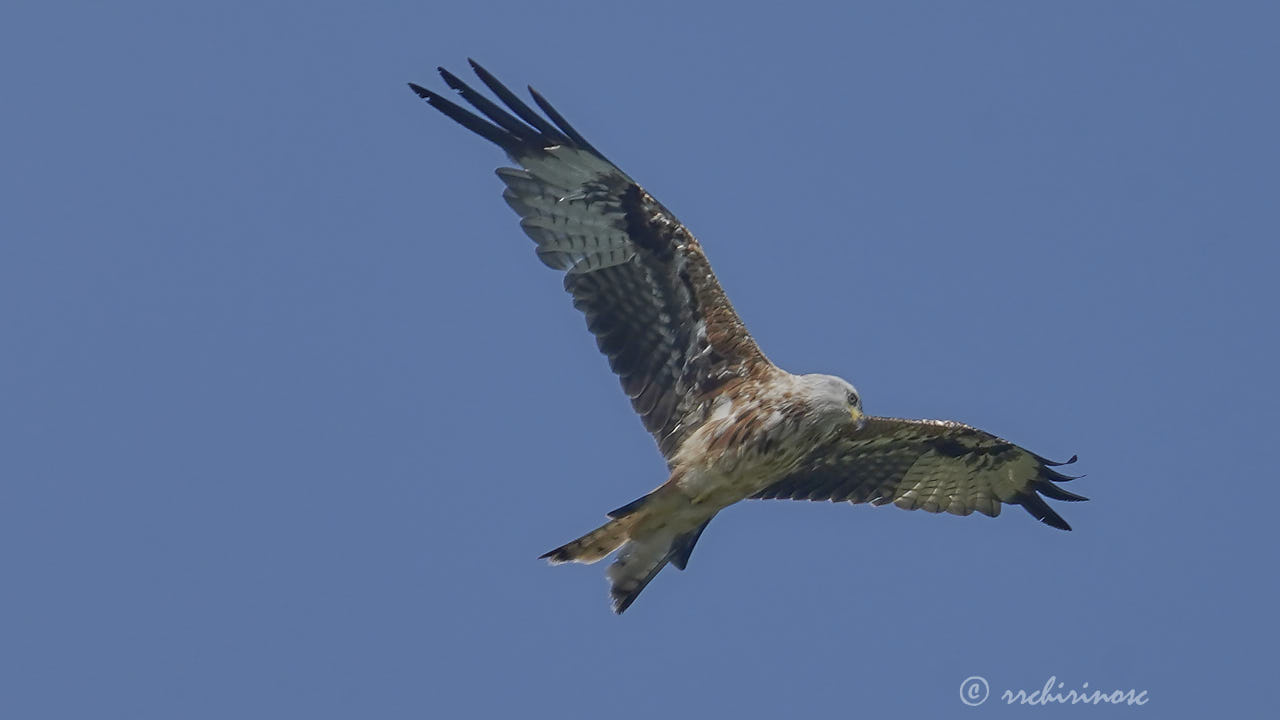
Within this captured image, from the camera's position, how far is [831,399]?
40.6 feet

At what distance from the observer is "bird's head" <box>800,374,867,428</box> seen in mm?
12383

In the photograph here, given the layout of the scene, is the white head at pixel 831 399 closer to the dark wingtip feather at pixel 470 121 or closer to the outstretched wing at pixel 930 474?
the outstretched wing at pixel 930 474

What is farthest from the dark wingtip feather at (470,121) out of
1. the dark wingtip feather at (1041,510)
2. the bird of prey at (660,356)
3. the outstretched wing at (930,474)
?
the dark wingtip feather at (1041,510)

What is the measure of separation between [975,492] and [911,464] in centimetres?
58

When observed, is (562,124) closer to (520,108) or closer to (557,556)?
(520,108)

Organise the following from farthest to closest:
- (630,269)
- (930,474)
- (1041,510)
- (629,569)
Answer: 1. (1041,510)
2. (930,474)
3. (630,269)
4. (629,569)

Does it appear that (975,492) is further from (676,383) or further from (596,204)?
(596,204)

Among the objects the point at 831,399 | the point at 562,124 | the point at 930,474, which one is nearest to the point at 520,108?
the point at 562,124

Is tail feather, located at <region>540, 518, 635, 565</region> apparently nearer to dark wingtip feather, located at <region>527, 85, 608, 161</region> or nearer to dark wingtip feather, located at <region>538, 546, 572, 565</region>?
dark wingtip feather, located at <region>538, 546, 572, 565</region>

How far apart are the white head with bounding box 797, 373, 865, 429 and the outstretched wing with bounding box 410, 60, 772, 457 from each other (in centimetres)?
44

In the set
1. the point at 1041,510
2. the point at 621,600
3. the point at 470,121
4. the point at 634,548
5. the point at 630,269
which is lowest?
the point at 621,600

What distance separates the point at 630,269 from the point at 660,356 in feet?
1.94

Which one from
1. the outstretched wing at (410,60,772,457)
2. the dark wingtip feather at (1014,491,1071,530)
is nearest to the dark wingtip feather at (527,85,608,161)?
the outstretched wing at (410,60,772,457)

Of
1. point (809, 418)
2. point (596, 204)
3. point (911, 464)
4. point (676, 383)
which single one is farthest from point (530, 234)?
point (911, 464)
